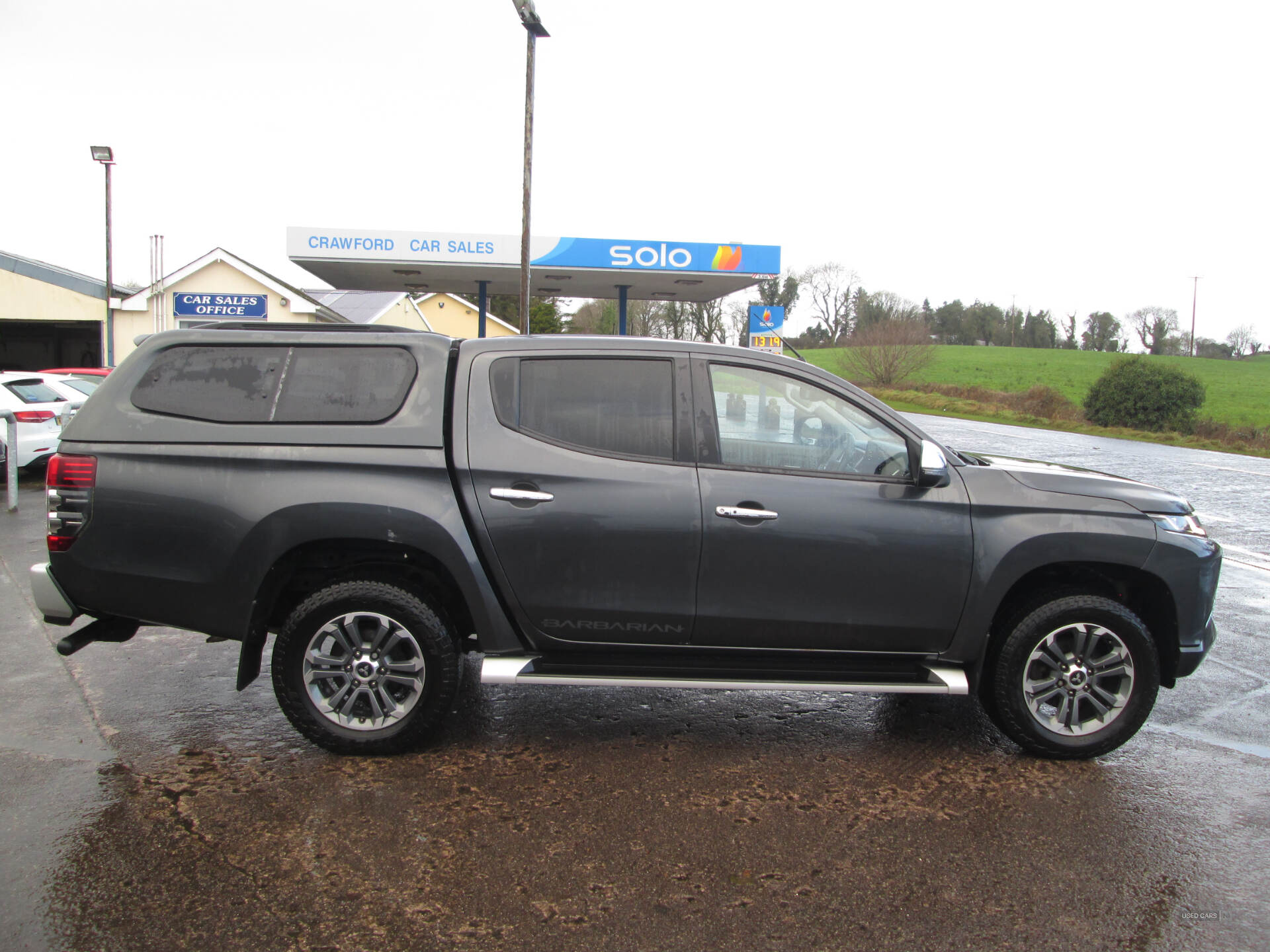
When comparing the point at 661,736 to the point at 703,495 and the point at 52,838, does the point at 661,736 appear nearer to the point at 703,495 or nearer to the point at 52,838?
the point at 703,495

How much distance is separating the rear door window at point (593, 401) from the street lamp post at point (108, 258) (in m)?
28.5

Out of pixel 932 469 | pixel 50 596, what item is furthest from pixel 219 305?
pixel 932 469

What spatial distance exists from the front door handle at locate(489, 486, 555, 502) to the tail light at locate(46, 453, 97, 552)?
1.79 metres

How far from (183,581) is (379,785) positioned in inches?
→ 50.2

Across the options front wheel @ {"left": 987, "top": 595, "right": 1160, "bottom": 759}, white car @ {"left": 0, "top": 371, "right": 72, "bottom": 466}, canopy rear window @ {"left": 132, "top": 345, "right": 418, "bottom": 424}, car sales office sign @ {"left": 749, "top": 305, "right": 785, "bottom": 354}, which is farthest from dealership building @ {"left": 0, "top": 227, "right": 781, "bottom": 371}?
front wheel @ {"left": 987, "top": 595, "right": 1160, "bottom": 759}

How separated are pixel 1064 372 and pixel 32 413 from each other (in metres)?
66.2

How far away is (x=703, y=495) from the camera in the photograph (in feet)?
13.2

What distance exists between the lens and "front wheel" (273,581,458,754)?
13.2 ft

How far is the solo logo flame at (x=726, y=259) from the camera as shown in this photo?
21.7 m

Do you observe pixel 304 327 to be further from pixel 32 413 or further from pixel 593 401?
pixel 32 413

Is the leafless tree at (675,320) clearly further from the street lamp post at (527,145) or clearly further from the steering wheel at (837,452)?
the steering wheel at (837,452)

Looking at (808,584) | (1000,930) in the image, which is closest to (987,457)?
(808,584)

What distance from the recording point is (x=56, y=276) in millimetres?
29531

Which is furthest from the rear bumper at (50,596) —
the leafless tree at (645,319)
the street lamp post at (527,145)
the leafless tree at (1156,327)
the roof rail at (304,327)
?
the leafless tree at (1156,327)
